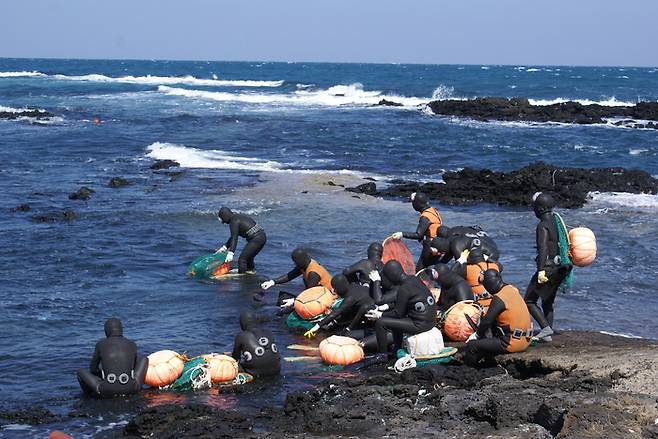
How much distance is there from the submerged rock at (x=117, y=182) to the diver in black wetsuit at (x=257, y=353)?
18408mm

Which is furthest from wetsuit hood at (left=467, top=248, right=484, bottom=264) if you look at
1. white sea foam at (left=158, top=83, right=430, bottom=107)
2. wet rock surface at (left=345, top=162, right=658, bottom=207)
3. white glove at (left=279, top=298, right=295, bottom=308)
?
white sea foam at (left=158, top=83, right=430, bottom=107)

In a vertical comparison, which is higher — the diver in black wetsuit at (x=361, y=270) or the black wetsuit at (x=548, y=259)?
the black wetsuit at (x=548, y=259)

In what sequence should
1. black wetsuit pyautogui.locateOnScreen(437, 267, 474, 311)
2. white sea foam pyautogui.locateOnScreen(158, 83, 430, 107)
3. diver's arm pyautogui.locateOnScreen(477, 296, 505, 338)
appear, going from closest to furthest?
1. diver's arm pyautogui.locateOnScreen(477, 296, 505, 338)
2. black wetsuit pyautogui.locateOnScreen(437, 267, 474, 311)
3. white sea foam pyautogui.locateOnScreen(158, 83, 430, 107)

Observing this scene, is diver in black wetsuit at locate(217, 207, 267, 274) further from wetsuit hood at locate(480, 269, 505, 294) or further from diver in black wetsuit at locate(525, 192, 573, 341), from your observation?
wetsuit hood at locate(480, 269, 505, 294)

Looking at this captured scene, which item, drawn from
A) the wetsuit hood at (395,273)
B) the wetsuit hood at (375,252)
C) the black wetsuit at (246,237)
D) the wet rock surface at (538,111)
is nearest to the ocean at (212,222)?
the black wetsuit at (246,237)

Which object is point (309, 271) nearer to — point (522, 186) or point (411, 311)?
point (411, 311)

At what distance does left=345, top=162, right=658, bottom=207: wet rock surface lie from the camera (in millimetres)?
26234

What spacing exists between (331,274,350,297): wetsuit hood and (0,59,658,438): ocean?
1.04 m

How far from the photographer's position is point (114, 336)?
10.9 m

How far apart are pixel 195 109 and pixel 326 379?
171ft

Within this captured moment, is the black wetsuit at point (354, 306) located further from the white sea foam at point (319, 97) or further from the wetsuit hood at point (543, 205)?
the white sea foam at point (319, 97)

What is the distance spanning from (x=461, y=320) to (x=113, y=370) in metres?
4.83

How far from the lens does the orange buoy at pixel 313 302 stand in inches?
531

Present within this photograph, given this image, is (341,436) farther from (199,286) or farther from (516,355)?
(199,286)
